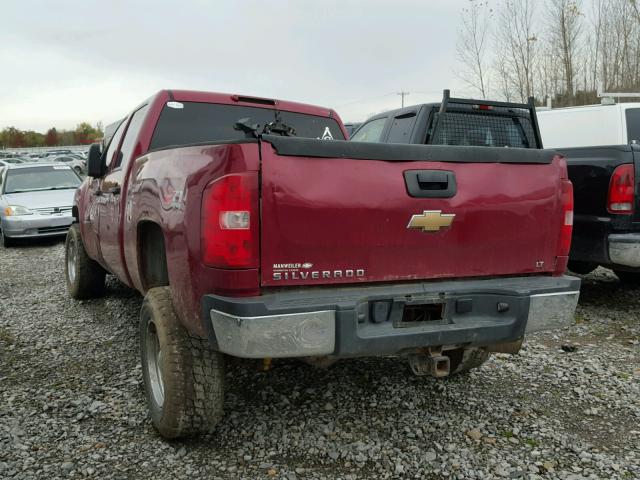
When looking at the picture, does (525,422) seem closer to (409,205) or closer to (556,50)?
(409,205)

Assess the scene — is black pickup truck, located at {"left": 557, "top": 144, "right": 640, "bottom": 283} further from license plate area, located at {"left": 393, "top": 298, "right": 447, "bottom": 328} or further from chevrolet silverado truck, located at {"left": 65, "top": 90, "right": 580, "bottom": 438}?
license plate area, located at {"left": 393, "top": 298, "right": 447, "bottom": 328}

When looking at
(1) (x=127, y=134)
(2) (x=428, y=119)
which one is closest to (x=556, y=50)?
(2) (x=428, y=119)

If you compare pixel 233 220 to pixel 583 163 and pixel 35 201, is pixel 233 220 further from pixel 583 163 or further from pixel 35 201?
pixel 35 201

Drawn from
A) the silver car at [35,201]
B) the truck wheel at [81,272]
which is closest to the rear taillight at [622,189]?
the truck wheel at [81,272]

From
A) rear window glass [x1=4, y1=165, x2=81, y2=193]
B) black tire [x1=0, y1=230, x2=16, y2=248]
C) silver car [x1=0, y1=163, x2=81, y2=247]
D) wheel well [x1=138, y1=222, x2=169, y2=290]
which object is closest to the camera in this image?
wheel well [x1=138, y1=222, x2=169, y2=290]

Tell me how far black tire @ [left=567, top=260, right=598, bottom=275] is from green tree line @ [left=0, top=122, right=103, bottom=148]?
367ft

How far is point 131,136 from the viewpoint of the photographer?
14.1 feet

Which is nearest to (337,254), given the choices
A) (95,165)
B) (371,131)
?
(95,165)

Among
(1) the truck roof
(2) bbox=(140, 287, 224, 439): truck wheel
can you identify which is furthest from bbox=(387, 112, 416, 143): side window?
(2) bbox=(140, 287, 224, 439): truck wheel

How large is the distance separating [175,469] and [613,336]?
3.90 meters

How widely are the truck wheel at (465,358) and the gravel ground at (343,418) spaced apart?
0.17 m

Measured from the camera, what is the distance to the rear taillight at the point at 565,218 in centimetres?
311

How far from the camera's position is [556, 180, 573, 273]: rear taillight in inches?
122

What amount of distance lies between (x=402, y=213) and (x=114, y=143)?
122 inches
